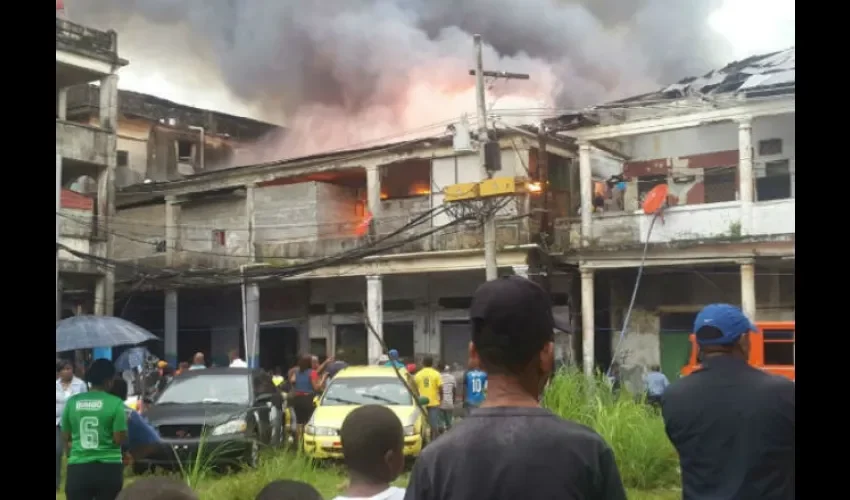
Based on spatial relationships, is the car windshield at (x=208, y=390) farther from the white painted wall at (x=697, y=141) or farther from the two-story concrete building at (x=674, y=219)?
the white painted wall at (x=697, y=141)

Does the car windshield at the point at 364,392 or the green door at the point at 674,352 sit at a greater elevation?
the green door at the point at 674,352

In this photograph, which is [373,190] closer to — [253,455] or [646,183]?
[646,183]

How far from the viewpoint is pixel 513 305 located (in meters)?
1.80

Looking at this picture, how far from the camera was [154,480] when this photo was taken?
2375mm

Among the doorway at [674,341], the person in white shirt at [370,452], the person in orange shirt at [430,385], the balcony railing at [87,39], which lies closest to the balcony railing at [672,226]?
the doorway at [674,341]

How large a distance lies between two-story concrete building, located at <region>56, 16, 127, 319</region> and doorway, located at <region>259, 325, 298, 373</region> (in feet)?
5.46

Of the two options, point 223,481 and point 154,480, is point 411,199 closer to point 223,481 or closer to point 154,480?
point 223,481

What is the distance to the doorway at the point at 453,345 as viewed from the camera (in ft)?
24.7

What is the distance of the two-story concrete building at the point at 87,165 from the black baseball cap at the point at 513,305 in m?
5.79

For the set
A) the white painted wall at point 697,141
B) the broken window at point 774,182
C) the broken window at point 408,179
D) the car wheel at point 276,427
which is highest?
the white painted wall at point 697,141

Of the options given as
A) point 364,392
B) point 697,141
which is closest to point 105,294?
point 364,392

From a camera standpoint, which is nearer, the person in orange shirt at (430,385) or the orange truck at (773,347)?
the person in orange shirt at (430,385)

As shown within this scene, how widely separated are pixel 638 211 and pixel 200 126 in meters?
5.01

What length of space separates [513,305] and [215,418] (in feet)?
19.7
